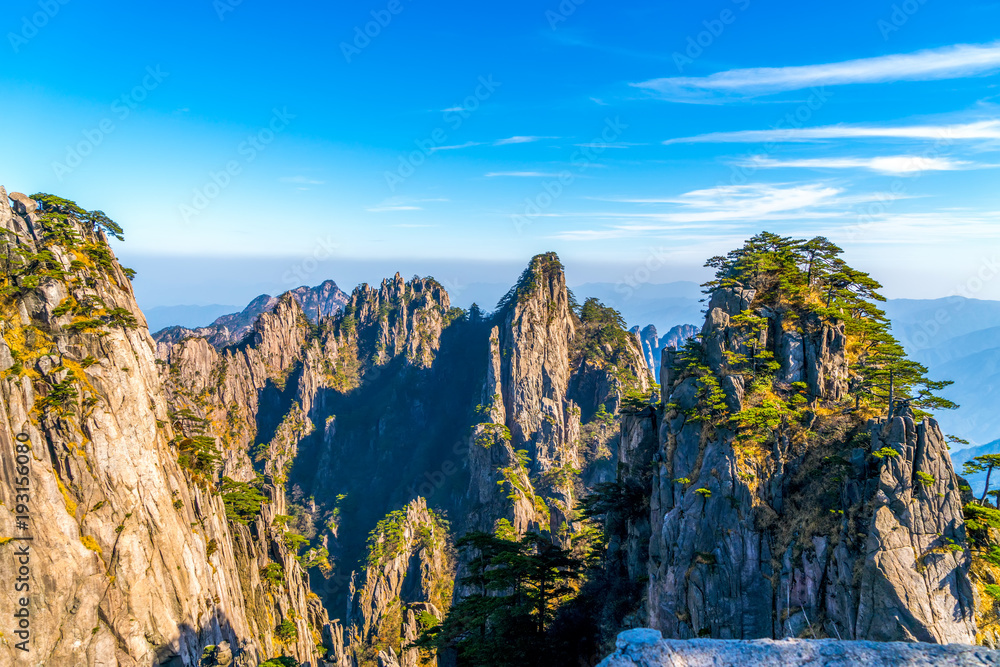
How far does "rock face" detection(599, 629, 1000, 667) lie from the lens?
8023 millimetres

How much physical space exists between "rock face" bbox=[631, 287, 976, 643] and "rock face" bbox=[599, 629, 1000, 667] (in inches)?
702

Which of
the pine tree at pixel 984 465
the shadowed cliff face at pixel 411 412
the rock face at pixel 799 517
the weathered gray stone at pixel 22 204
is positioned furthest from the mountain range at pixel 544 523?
the shadowed cliff face at pixel 411 412

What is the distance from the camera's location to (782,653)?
8.54 metres

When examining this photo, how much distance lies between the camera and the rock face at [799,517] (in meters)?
22.1

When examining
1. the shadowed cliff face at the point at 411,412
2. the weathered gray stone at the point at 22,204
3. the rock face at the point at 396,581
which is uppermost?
the weathered gray stone at the point at 22,204

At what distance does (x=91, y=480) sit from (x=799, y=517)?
5367cm

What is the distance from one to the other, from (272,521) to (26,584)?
33371mm

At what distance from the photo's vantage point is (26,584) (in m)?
38.8

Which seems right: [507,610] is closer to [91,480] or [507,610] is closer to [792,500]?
[792,500]

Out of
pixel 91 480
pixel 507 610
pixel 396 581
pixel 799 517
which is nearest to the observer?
pixel 799 517

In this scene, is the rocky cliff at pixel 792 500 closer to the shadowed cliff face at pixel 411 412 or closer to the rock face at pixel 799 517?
the rock face at pixel 799 517

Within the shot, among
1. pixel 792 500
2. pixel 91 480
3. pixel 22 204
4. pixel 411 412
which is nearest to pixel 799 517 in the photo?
pixel 792 500

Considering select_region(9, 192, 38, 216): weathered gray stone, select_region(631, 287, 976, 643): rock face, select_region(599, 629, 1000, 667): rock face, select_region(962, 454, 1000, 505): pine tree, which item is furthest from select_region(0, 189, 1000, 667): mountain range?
select_region(599, 629, 1000, 667): rock face

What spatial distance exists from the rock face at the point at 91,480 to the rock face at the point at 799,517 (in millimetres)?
43290
